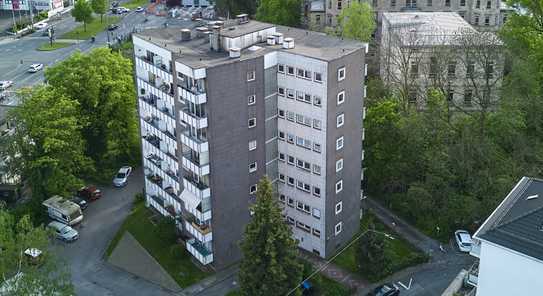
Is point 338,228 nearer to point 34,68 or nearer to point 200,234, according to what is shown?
point 200,234

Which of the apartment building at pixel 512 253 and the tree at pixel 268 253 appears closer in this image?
the apartment building at pixel 512 253

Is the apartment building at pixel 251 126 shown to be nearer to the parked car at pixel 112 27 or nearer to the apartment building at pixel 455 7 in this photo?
the apartment building at pixel 455 7

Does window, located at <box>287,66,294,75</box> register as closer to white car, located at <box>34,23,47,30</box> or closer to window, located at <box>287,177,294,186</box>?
window, located at <box>287,177,294,186</box>

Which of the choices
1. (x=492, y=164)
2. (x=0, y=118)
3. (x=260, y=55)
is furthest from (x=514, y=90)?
(x=0, y=118)

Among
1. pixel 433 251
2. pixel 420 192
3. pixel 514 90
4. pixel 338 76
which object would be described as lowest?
pixel 433 251

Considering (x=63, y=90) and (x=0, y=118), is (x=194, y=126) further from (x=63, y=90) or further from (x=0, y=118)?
(x=0, y=118)

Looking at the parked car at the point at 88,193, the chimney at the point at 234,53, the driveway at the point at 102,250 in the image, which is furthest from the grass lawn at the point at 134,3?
the chimney at the point at 234,53
